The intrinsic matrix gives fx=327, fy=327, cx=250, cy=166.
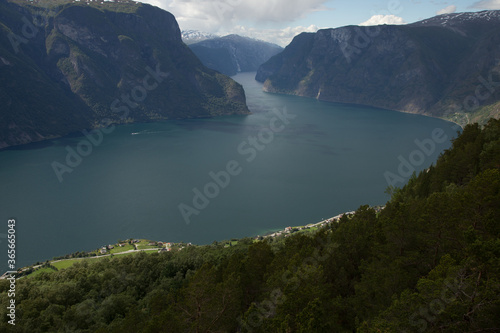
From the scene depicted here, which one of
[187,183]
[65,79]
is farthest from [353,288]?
[65,79]

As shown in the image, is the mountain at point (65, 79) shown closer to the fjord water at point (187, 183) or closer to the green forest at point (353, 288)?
the fjord water at point (187, 183)

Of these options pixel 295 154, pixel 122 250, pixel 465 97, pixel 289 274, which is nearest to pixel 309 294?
pixel 289 274

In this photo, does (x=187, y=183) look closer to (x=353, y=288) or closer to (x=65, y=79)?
(x=353, y=288)

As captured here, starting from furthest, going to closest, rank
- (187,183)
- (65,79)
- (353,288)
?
(65,79), (187,183), (353,288)

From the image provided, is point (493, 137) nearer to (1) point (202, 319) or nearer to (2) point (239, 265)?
(2) point (239, 265)

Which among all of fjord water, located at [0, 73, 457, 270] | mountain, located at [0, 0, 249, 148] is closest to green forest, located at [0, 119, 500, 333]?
fjord water, located at [0, 73, 457, 270]

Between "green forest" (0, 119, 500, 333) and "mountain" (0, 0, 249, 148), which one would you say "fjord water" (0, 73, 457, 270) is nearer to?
"mountain" (0, 0, 249, 148)
